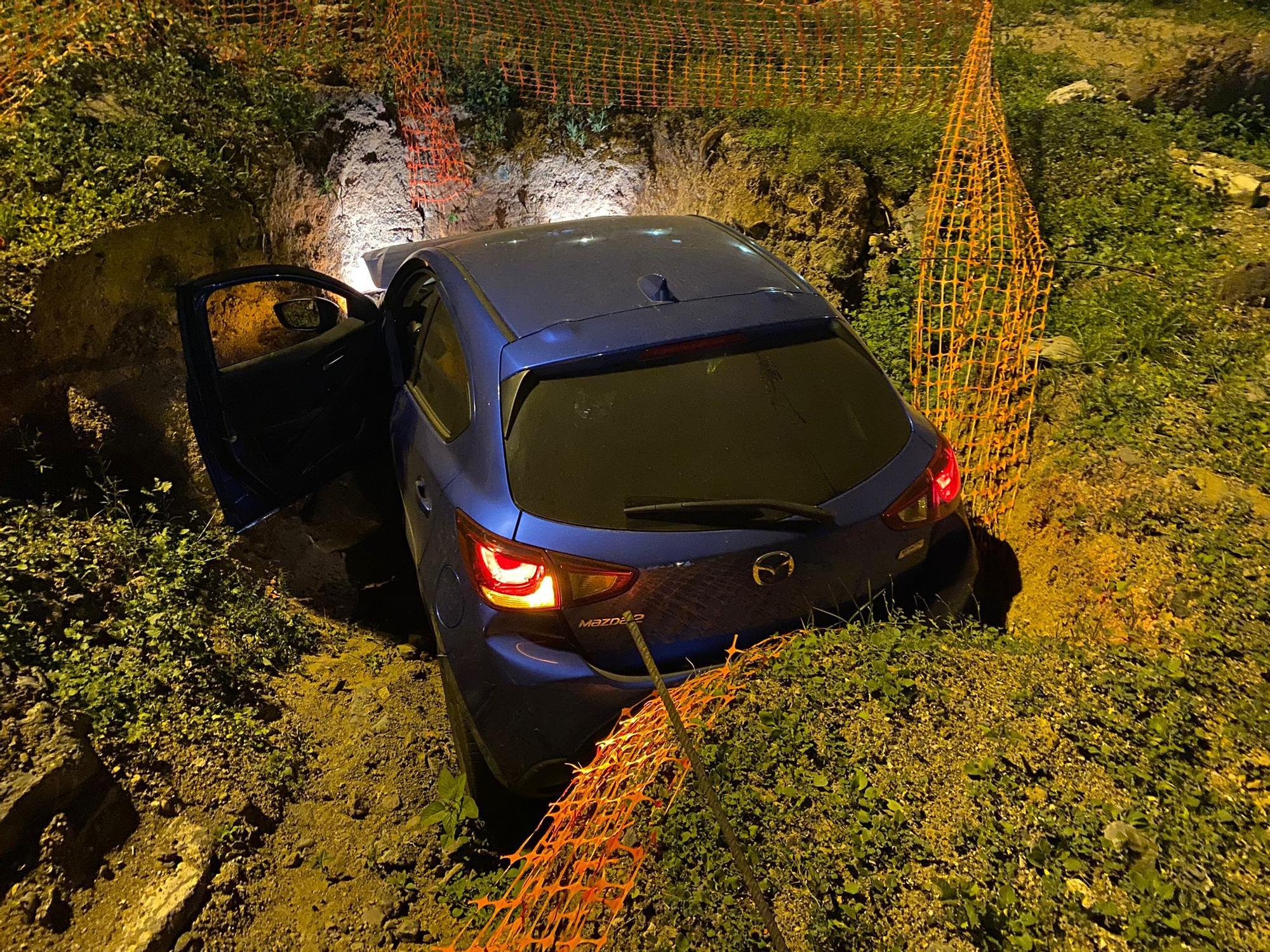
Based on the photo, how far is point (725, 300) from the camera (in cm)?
265

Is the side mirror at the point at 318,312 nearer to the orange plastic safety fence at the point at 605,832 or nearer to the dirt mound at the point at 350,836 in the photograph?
the dirt mound at the point at 350,836

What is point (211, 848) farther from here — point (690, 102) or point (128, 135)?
point (690, 102)

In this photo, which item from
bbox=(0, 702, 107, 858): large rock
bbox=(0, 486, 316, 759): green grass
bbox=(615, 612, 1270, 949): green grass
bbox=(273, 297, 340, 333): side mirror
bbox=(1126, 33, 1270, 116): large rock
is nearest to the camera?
bbox=(615, 612, 1270, 949): green grass

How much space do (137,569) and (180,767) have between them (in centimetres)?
113

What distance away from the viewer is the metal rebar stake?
5.80 feet

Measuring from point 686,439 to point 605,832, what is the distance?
3.82 feet

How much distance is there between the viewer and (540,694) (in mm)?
2387

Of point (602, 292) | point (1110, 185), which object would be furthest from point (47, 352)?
point (1110, 185)

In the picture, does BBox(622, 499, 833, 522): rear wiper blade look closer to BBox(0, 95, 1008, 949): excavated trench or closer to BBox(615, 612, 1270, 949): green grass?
BBox(615, 612, 1270, 949): green grass

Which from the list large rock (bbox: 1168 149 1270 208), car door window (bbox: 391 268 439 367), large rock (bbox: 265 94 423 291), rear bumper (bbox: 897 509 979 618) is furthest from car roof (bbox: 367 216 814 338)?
large rock (bbox: 1168 149 1270 208)

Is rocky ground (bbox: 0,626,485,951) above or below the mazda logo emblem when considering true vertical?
below

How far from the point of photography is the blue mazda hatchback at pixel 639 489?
2.35 metres

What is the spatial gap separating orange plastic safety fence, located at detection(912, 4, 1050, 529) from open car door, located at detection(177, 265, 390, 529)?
306 centimetres

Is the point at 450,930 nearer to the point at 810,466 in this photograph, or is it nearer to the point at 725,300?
the point at 810,466
